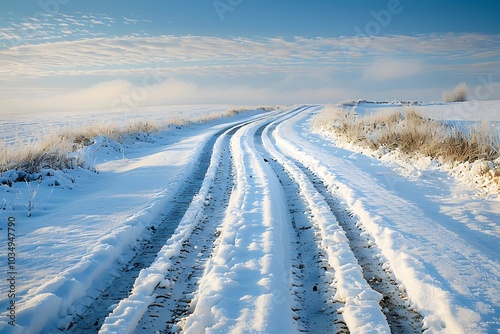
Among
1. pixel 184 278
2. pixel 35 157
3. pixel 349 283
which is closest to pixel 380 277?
pixel 349 283

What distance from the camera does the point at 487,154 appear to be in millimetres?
7277

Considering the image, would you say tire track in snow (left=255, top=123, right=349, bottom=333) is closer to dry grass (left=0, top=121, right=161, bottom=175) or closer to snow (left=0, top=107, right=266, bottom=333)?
snow (left=0, top=107, right=266, bottom=333)

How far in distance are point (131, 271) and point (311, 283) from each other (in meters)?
2.01

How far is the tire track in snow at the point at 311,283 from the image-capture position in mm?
2865

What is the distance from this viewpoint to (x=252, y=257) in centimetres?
386

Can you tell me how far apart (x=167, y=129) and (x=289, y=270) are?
1813cm

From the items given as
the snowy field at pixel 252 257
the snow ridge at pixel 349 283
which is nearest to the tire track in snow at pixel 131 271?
the snowy field at pixel 252 257

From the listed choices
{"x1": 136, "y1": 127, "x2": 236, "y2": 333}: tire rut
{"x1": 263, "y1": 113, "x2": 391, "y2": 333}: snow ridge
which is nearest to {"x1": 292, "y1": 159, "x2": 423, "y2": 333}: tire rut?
{"x1": 263, "y1": 113, "x2": 391, "y2": 333}: snow ridge

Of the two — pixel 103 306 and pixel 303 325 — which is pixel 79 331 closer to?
pixel 103 306

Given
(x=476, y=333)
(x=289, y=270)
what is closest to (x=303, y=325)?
(x=289, y=270)

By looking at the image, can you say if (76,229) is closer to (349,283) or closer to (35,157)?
(349,283)

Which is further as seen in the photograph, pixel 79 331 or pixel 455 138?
pixel 455 138

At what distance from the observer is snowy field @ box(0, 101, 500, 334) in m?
2.85

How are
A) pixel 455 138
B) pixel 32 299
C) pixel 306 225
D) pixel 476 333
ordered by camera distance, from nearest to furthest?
pixel 476 333, pixel 32 299, pixel 306 225, pixel 455 138
